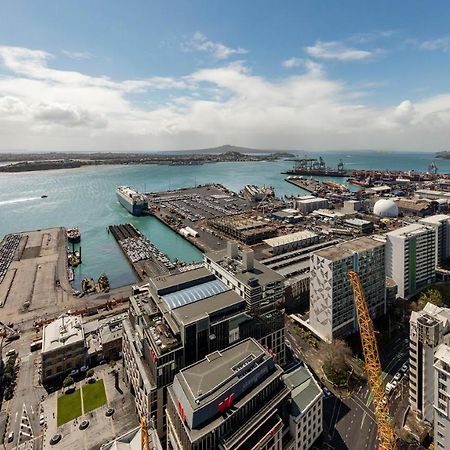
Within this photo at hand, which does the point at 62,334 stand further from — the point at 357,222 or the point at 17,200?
the point at 17,200

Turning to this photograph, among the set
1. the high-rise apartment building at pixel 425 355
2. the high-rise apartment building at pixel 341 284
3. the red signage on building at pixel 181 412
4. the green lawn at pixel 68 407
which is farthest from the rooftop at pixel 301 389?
the green lawn at pixel 68 407

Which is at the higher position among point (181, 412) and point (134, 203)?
point (134, 203)

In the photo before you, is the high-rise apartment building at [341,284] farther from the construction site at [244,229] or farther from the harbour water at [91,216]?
the construction site at [244,229]

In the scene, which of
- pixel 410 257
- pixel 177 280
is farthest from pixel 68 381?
pixel 410 257

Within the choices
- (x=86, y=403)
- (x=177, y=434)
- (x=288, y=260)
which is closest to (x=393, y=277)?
(x=288, y=260)

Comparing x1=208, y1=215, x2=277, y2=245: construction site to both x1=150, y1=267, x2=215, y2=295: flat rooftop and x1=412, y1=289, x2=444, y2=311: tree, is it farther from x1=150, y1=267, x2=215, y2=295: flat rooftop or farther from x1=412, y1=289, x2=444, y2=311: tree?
x1=150, y1=267, x2=215, y2=295: flat rooftop

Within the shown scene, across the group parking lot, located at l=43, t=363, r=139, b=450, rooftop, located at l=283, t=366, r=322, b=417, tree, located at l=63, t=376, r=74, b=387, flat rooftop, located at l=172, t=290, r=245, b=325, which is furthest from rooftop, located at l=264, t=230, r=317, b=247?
tree, located at l=63, t=376, r=74, b=387

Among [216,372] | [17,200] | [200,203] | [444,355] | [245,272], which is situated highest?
[17,200]
